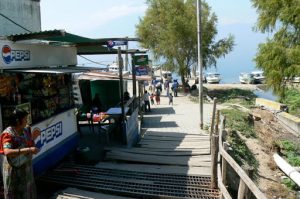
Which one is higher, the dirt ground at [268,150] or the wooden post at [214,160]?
the wooden post at [214,160]

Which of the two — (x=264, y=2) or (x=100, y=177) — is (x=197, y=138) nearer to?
(x=100, y=177)

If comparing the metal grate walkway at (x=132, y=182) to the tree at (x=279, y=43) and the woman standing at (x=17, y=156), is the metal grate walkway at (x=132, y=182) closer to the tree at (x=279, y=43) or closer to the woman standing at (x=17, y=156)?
the woman standing at (x=17, y=156)

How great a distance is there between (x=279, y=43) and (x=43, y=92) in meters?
15.9

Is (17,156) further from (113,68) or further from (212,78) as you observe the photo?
(212,78)

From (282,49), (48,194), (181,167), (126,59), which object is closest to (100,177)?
(48,194)

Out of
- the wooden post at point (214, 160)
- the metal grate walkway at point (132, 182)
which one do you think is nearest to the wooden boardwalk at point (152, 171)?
the metal grate walkway at point (132, 182)

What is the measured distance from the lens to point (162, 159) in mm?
11289

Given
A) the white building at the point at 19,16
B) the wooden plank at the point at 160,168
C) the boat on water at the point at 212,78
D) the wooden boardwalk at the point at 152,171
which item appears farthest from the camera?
the boat on water at the point at 212,78

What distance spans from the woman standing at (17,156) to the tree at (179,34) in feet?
101

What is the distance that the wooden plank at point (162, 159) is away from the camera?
11.0 meters

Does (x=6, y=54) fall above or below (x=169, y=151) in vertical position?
above

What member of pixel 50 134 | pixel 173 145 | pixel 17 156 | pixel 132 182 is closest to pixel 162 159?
pixel 173 145

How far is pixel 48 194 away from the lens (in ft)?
29.3

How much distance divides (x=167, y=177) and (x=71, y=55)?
5.00 metres
